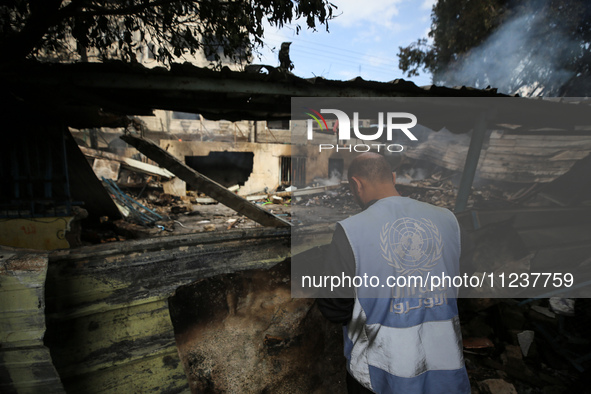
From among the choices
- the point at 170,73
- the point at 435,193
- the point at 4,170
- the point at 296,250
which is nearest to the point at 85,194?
the point at 4,170

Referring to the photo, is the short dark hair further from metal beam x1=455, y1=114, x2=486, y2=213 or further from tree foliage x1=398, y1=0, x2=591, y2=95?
tree foliage x1=398, y1=0, x2=591, y2=95

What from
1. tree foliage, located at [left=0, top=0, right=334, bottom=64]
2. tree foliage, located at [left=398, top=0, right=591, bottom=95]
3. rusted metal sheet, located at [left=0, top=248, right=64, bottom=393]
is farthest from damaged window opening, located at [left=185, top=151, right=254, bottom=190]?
rusted metal sheet, located at [left=0, top=248, right=64, bottom=393]

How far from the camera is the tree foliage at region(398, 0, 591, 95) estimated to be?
1144 centimetres

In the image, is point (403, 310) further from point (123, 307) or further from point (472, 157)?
point (472, 157)

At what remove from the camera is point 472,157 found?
4.91 metres

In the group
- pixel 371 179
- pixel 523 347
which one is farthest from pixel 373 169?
pixel 523 347

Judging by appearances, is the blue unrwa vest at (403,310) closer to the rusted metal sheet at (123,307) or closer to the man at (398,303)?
the man at (398,303)

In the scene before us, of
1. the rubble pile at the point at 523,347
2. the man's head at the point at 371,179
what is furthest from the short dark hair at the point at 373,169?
the rubble pile at the point at 523,347

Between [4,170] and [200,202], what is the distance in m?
10.1

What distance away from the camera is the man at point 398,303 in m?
1.54

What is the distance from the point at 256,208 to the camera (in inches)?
134

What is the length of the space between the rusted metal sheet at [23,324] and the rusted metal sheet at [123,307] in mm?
120

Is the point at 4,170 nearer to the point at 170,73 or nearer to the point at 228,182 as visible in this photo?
the point at 170,73

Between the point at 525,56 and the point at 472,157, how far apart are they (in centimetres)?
1293
